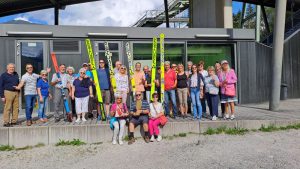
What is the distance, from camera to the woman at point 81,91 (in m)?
8.20

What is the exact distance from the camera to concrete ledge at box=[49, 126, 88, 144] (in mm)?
7535

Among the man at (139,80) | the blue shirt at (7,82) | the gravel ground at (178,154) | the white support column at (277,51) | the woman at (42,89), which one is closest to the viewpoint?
the gravel ground at (178,154)

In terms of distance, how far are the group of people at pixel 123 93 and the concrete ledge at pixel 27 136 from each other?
1.88 feet

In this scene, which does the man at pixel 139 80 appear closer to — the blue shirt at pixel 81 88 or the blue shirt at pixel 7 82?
the blue shirt at pixel 81 88

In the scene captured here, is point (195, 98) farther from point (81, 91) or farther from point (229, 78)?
point (81, 91)

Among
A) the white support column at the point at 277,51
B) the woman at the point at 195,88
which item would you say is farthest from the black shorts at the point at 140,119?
the white support column at the point at 277,51

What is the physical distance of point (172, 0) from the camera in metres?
36.3

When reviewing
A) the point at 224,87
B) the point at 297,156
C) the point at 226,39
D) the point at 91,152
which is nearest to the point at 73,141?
the point at 91,152

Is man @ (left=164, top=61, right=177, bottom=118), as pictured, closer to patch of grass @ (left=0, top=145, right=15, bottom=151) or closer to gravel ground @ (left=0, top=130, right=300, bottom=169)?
gravel ground @ (left=0, top=130, right=300, bottom=169)

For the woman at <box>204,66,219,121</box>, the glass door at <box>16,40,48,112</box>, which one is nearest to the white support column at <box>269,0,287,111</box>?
the woman at <box>204,66,219,121</box>

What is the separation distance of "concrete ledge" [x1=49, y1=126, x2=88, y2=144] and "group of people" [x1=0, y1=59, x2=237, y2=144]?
30.3 inches

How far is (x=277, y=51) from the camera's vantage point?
1090 cm

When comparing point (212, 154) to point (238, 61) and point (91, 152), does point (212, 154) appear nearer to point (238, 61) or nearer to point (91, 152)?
point (91, 152)

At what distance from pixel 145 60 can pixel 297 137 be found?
6260 millimetres
